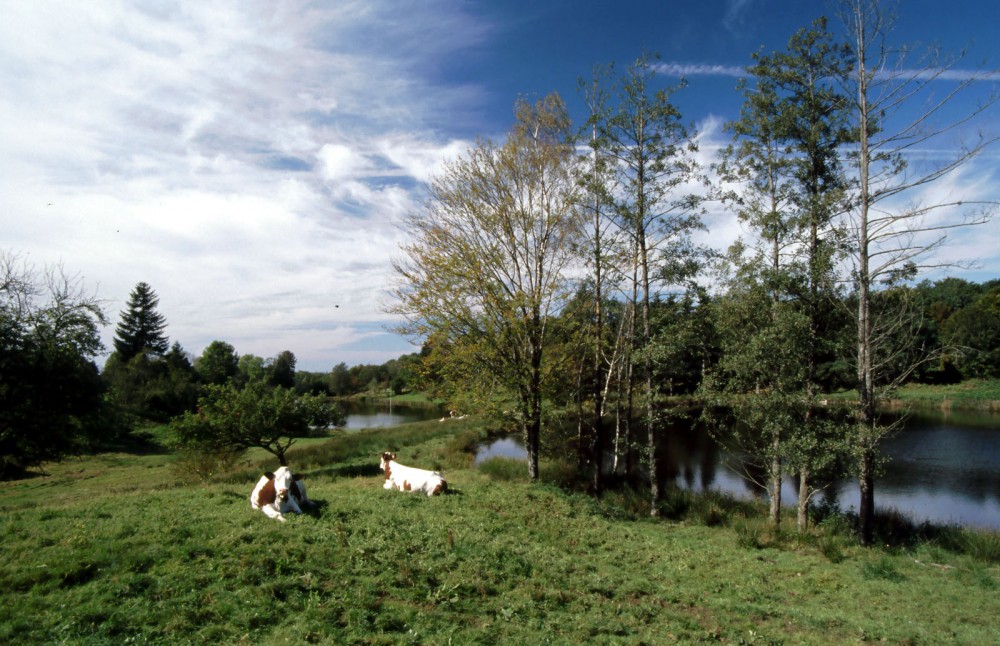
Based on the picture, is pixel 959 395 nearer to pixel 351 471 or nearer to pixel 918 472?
pixel 918 472

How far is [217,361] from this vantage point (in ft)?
227

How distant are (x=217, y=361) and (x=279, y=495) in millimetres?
70512

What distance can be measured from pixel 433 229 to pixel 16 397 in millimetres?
16354

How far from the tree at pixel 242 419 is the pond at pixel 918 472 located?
9.09m

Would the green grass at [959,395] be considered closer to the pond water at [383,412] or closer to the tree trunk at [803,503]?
the tree trunk at [803,503]

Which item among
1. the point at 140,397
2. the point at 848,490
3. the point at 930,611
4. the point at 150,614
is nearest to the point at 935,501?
the point at 848,490

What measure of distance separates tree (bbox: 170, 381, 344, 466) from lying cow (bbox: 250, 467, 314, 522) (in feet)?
39.0

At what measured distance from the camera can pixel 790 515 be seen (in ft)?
48.6

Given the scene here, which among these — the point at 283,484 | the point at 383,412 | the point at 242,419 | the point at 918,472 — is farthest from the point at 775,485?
the point at 383,412

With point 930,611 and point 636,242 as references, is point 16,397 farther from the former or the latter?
point 930,611

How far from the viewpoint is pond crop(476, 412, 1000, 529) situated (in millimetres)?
17422

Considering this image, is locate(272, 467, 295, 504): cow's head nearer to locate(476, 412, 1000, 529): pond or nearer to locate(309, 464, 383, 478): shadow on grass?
locate(309, 464, 383, 478): shadow on grass

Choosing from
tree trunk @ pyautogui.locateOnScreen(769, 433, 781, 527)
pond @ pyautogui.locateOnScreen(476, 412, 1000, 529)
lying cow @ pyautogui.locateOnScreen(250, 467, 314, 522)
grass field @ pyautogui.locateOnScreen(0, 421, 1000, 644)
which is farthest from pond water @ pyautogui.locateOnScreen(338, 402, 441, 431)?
grass field @ pyautogui.locateOnScreen(0, 421, 1000, 644)

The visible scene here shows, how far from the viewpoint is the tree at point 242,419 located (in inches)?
755
